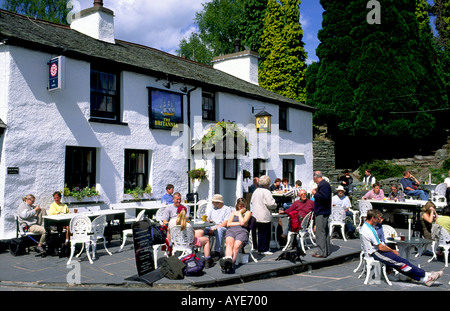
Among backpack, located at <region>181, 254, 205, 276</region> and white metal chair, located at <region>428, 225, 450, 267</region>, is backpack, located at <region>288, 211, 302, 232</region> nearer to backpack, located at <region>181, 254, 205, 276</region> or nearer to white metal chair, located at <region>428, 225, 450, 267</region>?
backpack, located at <region>181, 254, 205, 276</region>

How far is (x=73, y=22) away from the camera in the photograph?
14.9 metres

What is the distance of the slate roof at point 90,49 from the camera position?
1068 cm

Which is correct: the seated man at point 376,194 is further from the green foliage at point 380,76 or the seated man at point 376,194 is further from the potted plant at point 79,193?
the green foliage at point 380,76

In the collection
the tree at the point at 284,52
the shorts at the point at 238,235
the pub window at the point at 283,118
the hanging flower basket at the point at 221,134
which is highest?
the tree at the point at 284,52

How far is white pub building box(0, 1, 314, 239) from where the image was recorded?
10.3 meters

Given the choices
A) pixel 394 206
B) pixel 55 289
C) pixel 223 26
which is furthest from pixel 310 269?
pixel 223 26

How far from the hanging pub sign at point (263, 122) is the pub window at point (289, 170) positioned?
3357mm

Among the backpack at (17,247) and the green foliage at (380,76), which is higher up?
the green foliage at (380,76)

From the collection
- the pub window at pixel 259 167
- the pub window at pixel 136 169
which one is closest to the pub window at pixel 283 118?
the pub window at pixel 259 167

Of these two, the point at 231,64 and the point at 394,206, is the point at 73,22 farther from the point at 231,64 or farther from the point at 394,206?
the point at 394,206

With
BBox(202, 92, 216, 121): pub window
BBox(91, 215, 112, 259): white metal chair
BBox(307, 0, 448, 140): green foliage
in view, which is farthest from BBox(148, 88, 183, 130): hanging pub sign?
BBox(307, 0, 448, 140): green foliage

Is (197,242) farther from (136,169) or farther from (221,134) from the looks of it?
(221,134)

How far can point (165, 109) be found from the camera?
Answer: 14.1 metres

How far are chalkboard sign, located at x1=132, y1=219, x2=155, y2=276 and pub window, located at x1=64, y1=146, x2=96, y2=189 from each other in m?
4.92
